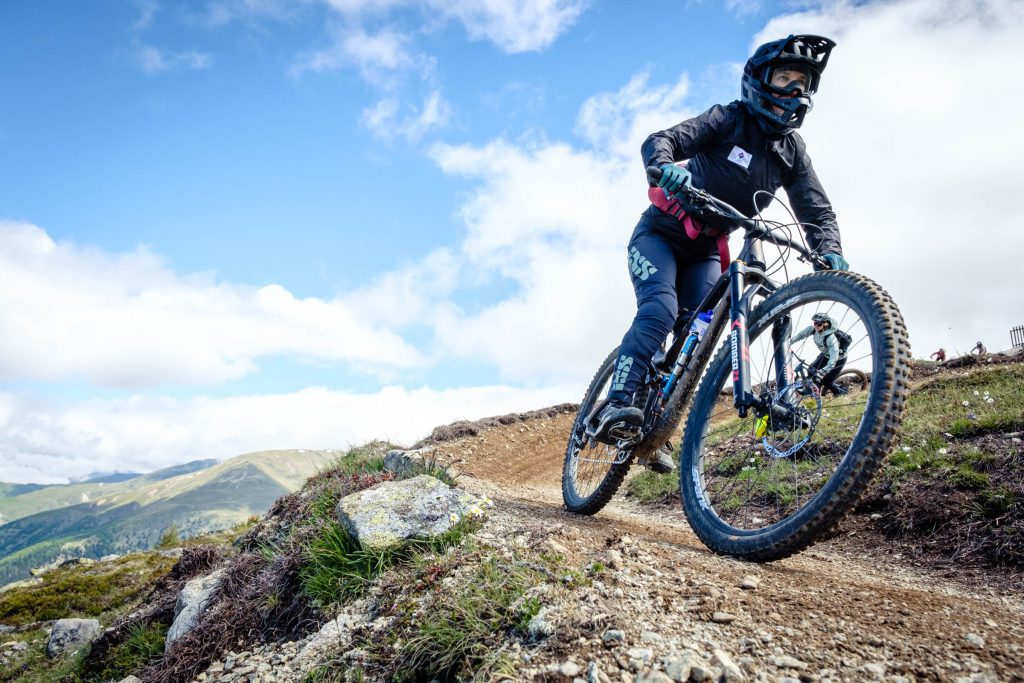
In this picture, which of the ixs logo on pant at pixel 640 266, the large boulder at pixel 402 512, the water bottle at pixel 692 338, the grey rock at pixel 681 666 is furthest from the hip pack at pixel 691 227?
the grey rock at pixel 681 666

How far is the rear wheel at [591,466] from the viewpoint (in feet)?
22.6

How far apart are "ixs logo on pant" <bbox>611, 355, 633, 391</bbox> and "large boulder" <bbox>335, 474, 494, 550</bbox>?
1783mm

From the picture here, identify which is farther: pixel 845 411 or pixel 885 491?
pixel 845 411

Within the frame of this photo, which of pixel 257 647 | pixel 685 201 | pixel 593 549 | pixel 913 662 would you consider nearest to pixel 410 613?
pixel 593 549

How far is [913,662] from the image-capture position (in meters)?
2.70

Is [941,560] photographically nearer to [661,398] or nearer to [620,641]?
[661,398]

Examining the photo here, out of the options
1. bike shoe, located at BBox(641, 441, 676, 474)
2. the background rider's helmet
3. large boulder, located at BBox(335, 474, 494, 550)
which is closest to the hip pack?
the background rider's helmet

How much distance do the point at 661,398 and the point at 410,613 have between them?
10.4ft

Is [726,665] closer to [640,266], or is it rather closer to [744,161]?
[640,266]

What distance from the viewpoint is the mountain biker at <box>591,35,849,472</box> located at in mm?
5250

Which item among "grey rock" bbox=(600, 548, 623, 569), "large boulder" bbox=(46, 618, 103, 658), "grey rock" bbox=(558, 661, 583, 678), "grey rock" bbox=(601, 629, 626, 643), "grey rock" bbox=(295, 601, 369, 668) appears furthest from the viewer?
"large boulder" bbox=(46, 618, 103, 658)

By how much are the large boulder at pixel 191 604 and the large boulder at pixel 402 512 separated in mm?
3474

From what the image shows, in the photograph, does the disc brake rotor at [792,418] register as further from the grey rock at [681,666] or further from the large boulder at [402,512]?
the large boulder at [402,512]

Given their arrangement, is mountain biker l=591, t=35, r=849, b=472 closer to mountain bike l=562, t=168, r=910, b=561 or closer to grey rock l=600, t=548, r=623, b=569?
mountain bike l=562, t=168, r=910, b=561
